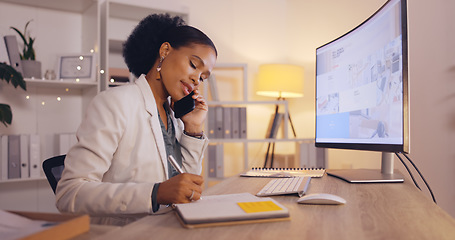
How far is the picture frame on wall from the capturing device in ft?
9.55

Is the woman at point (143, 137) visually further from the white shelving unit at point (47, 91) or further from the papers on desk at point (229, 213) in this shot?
the white shelving unit at point (47, 91)


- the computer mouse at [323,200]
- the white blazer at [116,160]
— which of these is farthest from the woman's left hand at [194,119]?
the computer mouse at [323,200]

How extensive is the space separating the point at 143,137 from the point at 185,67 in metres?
0.30

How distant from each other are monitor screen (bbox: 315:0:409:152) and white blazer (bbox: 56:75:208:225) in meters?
0.68

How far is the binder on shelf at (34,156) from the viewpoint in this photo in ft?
8.81

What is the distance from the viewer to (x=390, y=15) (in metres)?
1.18

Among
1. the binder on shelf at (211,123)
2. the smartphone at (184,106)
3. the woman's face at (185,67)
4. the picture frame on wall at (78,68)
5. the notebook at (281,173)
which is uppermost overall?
the picture frame on wall at (78,68)

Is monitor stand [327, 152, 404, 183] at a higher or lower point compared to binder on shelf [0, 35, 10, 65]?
lower

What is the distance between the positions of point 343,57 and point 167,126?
722 millimetres

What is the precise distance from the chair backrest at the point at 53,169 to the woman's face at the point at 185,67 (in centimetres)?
47

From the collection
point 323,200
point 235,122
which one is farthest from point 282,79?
point 323,200

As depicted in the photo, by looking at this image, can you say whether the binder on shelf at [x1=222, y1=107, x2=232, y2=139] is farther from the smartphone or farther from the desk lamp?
the smartphone

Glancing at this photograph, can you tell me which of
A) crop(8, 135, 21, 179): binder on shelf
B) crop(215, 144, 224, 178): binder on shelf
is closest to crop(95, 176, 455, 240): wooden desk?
crop(215, 144, 224, 178): binder on shelf

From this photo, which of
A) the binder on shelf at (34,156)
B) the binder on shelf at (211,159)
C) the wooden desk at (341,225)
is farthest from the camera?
the binder on shelf at (211,159)
